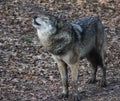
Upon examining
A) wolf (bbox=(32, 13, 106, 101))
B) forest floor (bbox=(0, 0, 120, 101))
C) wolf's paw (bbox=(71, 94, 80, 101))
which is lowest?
forest floor (bbox=(0, 0, 120, 101))

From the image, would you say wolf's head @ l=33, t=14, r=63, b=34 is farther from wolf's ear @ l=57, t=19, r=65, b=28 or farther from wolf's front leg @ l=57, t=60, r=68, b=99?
wolf's front leg @ l=57, t=60, r=68, b=99

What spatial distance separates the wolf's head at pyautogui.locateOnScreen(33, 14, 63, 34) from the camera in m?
7.15

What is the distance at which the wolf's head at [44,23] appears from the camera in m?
7.15

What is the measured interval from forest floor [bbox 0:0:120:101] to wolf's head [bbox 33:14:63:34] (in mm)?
1732

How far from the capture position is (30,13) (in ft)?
46.4

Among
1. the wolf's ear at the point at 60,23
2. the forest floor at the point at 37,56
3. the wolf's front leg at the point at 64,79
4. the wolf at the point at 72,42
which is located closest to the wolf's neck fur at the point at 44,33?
the wolf at the point at 72,42

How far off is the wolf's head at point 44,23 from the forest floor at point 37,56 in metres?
1.73

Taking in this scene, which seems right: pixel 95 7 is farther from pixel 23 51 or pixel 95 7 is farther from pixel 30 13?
pixel 23 51

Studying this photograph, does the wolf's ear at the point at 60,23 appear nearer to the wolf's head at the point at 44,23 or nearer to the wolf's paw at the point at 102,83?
the wolf's head at the point at 44,23

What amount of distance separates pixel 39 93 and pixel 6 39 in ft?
12.3

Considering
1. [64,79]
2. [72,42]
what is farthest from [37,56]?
[72,42]

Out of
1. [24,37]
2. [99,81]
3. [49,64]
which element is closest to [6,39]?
[24,37]

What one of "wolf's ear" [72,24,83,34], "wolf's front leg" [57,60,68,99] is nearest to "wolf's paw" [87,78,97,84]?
"wolf's front leg" [57,60,68,99]

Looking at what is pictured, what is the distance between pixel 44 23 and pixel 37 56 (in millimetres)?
3997
